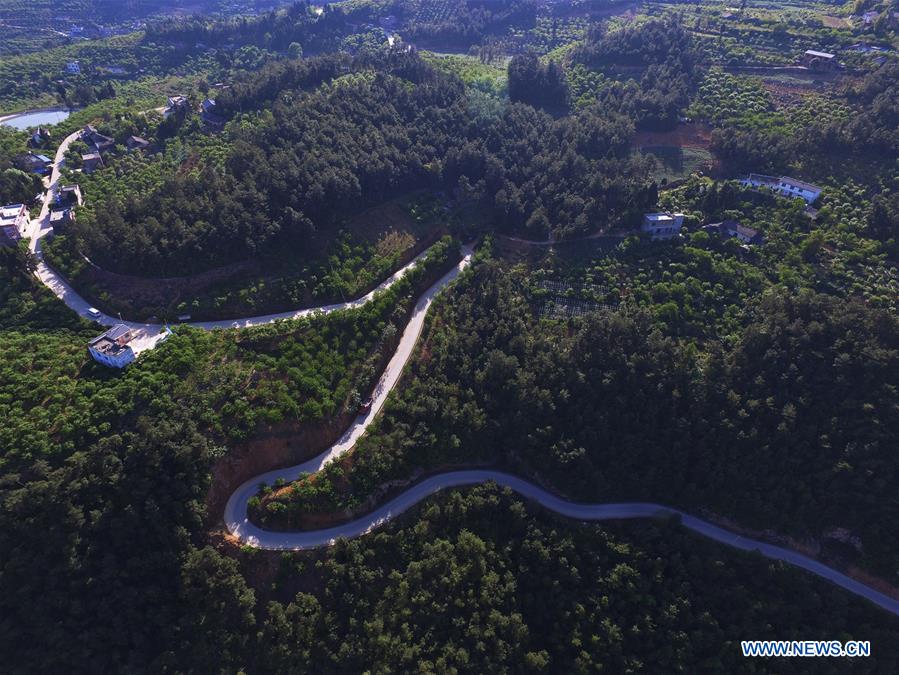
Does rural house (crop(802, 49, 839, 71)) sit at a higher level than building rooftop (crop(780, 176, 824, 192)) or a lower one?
higher

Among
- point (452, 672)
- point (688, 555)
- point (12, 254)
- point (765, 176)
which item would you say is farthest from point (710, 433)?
point (12, 254)

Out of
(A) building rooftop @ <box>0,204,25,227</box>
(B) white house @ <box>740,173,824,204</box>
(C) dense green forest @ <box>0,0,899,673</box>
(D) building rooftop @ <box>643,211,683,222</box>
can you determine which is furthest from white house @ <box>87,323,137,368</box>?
(B) white house @ <box>740,173,824,204</box>

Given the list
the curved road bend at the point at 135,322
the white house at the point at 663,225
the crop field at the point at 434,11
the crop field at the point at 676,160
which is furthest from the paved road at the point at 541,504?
the crop field at the point at 434,11

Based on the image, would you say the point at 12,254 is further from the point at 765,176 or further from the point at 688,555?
the point at 765,176

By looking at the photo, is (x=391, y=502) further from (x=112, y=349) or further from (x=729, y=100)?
(x=729, y=100)

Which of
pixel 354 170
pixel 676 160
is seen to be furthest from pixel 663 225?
pixel 354 170

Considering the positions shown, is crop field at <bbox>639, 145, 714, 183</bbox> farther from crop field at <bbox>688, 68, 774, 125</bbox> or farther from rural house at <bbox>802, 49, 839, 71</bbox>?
rural house at <bbox>802, 49, 839, 71</bbox>

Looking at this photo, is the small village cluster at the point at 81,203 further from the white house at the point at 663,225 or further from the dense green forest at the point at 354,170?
the dense green forest at the point at 354,170
